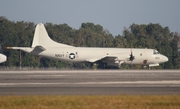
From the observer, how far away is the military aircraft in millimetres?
60125

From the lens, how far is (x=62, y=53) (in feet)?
197

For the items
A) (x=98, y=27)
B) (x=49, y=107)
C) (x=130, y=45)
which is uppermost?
(x=98, y=27)

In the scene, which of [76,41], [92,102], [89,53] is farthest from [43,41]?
[76,41]

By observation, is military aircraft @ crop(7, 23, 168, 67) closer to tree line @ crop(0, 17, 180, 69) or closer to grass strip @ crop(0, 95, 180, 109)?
tree line @ crop(0, 17, 180, 69)

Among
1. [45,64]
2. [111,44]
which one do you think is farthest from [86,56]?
[111,44]

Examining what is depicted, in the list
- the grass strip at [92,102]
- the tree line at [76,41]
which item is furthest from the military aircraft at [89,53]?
the grass strip at [92,102]

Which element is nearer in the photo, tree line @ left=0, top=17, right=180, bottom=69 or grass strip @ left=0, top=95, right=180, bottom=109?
grass strip @ left=0, top=95, right=180, bottom=109

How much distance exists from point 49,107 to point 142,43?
7934 centimetres

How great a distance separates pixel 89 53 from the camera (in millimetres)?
60531

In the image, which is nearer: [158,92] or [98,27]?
[158,92]

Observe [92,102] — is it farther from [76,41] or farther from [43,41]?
[76,41]

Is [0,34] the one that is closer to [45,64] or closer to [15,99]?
[45,64]

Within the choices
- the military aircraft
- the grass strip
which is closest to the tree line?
the military aircraft

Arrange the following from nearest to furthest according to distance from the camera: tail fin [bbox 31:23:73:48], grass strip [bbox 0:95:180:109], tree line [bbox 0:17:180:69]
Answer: grass strip [bbox 0:95:180:109]
tail fin [bbox 31:23:73:48]
tree line [bbox 0:17:180:69]
